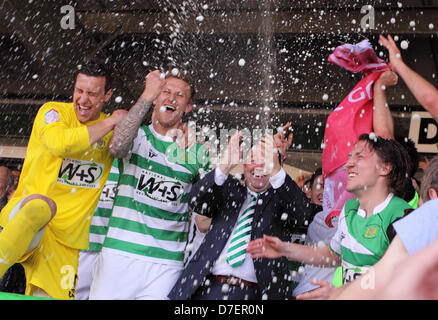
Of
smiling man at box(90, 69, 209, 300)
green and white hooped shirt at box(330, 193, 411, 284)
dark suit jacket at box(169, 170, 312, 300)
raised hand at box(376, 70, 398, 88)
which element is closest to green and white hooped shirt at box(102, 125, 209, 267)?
smiling man at box(90, 69, 209, 300)

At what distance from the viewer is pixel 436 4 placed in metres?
5.65

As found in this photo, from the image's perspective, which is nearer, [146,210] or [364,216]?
[364,216]

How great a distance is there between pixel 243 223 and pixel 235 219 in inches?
2.1

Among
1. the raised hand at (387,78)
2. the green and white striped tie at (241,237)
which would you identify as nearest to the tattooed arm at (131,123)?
the green and white striped tie at (241,237)

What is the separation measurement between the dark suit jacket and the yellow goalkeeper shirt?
67cm

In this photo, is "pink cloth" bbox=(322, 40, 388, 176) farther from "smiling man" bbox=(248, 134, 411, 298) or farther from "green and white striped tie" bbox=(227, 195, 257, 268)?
"green and white striped tie" bbox=(227, 195, 257, 268)

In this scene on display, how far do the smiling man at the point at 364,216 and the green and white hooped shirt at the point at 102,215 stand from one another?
1.55 meters

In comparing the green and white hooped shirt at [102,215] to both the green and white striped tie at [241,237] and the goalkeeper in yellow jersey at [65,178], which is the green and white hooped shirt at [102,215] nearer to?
the goalkeeper in yellow jersey at [65,178]

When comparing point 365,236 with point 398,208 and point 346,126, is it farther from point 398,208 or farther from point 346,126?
point 346,126

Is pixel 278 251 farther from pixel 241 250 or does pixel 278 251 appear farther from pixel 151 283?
pixel 151 283

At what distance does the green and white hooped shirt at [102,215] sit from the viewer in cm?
362

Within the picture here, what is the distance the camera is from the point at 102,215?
373 cm

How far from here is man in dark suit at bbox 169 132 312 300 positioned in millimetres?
2756

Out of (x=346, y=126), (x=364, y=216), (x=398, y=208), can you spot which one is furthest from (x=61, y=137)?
(x=398, y=208)
